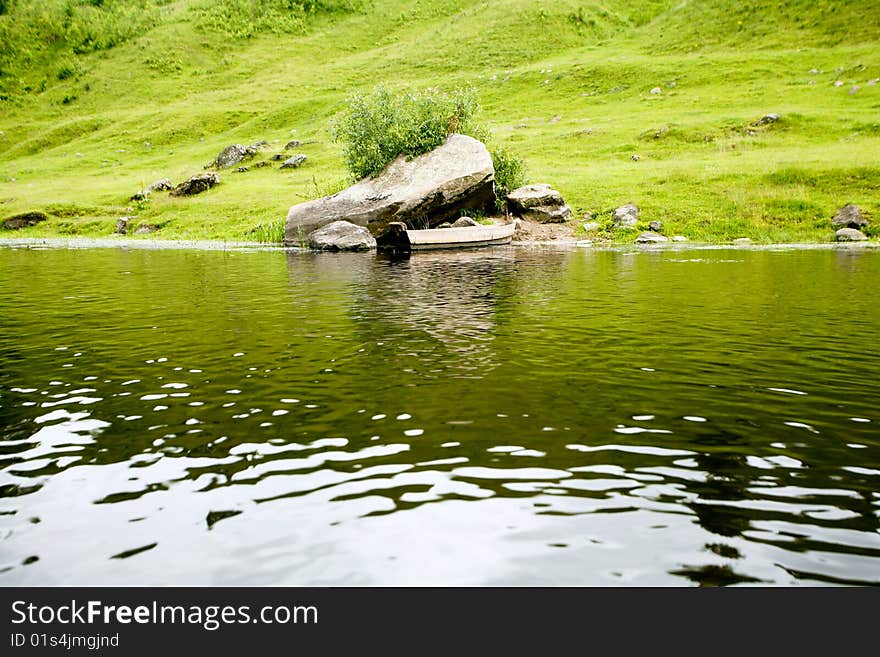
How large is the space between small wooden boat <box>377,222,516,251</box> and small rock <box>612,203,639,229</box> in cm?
837

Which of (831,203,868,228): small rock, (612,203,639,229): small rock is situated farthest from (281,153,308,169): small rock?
(831,203,868,228): small rock

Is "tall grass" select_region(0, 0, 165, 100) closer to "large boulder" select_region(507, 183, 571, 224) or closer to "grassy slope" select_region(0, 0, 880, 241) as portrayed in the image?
"grassy slope" select_region(0, 0, 880, 241)

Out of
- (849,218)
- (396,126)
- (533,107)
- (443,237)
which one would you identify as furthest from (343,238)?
(533,107)

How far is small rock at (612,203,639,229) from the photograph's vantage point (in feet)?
164

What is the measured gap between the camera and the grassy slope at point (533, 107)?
183 feet

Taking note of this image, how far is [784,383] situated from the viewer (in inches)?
464

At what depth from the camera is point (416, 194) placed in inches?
1889

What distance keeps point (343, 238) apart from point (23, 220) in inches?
1676

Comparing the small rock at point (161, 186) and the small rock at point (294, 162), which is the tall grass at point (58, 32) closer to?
the small rock at point (161, 186)

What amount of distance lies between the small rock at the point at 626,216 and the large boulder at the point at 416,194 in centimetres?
923

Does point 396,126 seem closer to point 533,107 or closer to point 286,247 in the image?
point 286,247

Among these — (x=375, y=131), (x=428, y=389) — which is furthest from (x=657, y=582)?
(x=375, y=131)

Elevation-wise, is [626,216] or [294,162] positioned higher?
[294,162]
